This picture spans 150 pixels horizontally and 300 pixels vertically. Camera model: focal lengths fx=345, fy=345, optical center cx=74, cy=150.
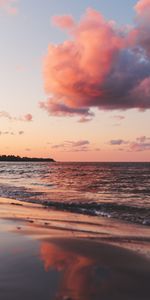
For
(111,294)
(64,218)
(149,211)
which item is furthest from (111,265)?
(149,211)

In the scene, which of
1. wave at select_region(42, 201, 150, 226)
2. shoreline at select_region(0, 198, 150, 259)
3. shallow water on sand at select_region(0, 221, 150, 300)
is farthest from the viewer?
wave at select_region(42, 201, 150, 226)

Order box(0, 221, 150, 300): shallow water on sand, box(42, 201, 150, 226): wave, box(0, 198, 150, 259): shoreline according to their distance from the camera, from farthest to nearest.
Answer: box(42, 201, 150, 226): wave → box(0, 198, 150, 259): shoreline → box(0, 221, 150, 300): shallow water on sand

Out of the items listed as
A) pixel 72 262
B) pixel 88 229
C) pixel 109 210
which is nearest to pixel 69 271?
pixel 72 262

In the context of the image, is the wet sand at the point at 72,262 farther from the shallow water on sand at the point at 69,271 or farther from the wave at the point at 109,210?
the wave at the point at 109,210

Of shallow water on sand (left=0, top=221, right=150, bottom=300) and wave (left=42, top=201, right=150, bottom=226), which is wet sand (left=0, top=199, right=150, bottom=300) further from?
wave (left=42, top=201, right=150, bottom=226)

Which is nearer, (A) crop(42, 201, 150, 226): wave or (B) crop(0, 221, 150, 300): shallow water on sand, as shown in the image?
(B) crop(0, 221, 150, 300): shallow water on sand

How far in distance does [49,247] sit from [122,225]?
15.3 feet

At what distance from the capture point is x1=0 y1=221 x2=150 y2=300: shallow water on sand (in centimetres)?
482

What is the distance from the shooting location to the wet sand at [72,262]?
16.1 feet

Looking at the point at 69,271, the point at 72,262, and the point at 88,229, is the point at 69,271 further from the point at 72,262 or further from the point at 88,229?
the point at 88,229

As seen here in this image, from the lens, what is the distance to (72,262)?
6.48m

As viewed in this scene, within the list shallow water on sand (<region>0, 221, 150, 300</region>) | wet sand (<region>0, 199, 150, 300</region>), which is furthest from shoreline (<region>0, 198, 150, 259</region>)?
shallow water on sand (<region>0, 221, 150, 300</region>)

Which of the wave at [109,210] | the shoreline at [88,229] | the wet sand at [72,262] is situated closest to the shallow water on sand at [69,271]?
the wet sand at [72,262]

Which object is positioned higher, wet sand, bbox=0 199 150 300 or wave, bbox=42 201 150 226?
wet sand, bbox=0 199 150 300
